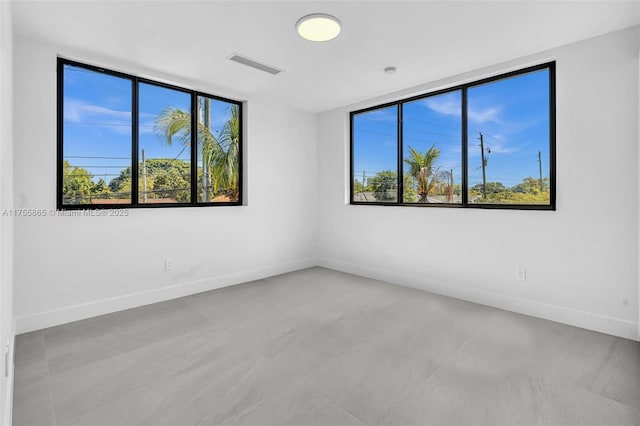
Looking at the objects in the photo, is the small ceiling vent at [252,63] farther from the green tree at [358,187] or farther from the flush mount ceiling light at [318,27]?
the green tree at [358,187]

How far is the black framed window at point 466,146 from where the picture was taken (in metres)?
3.23

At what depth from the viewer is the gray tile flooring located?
1766 millimetres

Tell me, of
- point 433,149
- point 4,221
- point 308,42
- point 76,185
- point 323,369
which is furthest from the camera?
point 433,149

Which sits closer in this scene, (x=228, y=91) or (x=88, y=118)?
(x=88, y=118)

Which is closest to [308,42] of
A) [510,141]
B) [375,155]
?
[375,155]

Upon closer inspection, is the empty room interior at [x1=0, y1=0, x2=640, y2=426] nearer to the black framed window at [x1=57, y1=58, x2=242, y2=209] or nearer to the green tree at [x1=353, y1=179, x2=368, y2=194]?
the black framed window at [x1=57, y1=58, x2=242, y2=209]

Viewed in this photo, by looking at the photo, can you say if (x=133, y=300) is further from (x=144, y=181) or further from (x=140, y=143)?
(x=140, y=143)

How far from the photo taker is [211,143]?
4.14 m

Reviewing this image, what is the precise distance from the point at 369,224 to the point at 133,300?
296 centimetres

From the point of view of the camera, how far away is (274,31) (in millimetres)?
2689

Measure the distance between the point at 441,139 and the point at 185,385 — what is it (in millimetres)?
3585

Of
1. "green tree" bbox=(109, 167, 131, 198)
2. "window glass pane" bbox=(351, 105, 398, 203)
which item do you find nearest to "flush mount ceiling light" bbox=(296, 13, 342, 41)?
"window glass pane" bbox=(351, 105, 398, 203)

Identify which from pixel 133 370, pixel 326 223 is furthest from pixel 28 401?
pixel 326 223

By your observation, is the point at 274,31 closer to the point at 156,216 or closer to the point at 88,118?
the point at 88,118
